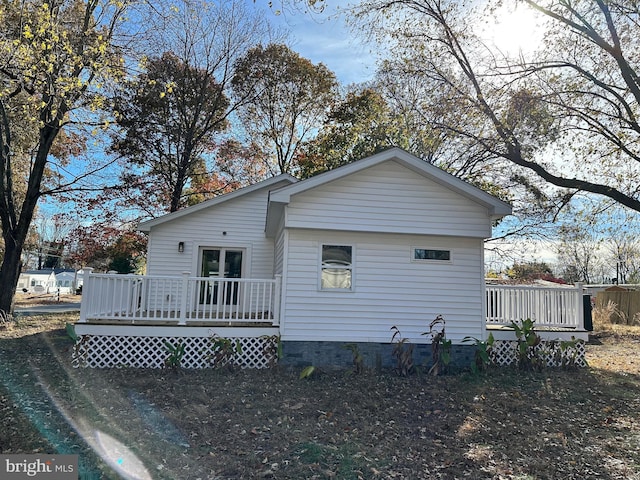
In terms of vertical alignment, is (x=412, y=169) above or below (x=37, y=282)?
above

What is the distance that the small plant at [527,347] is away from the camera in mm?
8445

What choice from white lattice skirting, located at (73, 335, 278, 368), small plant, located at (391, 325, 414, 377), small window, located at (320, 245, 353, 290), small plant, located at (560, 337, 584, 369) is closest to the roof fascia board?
small window, located at (320, 245, 353, 290)

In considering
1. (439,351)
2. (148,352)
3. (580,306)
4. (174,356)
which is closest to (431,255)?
(439,351)

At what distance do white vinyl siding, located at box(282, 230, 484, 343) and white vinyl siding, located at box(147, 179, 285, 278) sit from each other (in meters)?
4.30

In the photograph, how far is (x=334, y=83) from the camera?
2264 centimetres

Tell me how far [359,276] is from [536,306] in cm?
402

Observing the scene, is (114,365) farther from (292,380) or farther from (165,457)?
(165,457)

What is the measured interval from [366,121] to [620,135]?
11.2m

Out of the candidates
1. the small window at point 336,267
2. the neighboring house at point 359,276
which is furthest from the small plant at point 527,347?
the small window at point 336,267

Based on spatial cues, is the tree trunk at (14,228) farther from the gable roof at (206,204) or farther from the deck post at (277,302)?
the deck post at (277,302)

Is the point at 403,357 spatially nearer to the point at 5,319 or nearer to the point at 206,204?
the point at 206,204

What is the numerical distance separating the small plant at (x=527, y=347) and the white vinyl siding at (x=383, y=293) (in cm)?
76

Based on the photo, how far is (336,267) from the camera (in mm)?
8469

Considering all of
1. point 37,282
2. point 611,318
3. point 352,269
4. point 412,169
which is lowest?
point 611,318
